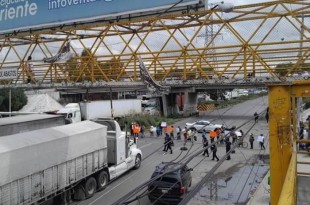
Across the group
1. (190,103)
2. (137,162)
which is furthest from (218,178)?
(190,103)

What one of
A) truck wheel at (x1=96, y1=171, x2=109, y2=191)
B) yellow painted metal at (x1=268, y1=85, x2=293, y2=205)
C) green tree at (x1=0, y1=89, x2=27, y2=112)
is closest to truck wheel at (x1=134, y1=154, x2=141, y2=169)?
truck wheel at (x1=96, y1=171, x2=109, y2=191)

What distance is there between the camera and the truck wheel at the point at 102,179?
50.1ft

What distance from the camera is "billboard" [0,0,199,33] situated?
10380mm

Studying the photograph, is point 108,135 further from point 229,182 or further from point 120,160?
point 229,182

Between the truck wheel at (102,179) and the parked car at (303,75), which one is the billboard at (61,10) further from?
the truck wheel at (102,179)

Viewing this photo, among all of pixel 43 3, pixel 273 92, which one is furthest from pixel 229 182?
pixel 273 92

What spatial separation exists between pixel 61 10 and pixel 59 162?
4.93m

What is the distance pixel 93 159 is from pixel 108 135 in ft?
9.78

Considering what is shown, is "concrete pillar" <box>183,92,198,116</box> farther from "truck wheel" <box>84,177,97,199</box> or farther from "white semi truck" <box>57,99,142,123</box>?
"truck wheel" <box>84,177,97,199</box>

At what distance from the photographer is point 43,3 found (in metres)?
12.4

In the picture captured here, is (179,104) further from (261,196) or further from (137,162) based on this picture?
(261,196)

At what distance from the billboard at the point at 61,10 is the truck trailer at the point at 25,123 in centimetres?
318

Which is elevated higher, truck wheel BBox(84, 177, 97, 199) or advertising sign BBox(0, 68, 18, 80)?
advertising sign BBox(0, 68, 18, 80)

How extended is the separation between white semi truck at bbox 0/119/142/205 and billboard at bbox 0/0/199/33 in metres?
3.70
